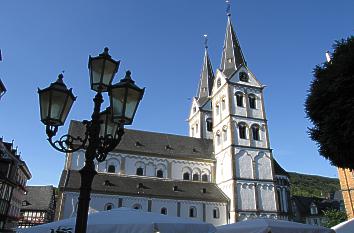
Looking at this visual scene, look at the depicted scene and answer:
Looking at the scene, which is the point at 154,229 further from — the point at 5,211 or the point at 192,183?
the point at 5,211

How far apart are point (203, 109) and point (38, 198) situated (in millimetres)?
38558

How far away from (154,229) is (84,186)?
2.66 meters

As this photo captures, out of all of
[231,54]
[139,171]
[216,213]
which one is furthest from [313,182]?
[139,171]

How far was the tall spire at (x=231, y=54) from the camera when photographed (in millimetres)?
46159

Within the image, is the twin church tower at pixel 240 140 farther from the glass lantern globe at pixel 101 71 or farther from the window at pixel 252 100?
the glass lantern globe at pixel 101 71

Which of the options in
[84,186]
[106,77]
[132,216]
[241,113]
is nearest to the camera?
[84,186]

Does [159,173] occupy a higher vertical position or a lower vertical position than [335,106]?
higher

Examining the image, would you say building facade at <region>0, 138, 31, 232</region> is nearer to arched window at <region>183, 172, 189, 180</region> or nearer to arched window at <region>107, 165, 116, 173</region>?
arched window at <region>107, 165, 116, 173</region>

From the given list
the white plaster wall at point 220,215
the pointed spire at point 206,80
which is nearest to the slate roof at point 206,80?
the pointed spire at point 206,80

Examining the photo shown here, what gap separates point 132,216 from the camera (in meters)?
8.80

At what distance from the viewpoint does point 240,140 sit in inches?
1603

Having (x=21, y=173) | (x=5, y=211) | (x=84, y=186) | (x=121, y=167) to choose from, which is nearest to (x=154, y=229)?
(x=84, y=186)

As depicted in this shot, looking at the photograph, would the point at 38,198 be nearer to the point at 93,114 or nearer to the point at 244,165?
the point at 244,165

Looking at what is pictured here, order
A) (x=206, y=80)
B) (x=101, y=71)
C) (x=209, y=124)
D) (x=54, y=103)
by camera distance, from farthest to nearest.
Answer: (x=206, y=80) → (x=209, y=124) → (x=101, y=71) → (x=54, y=103)
